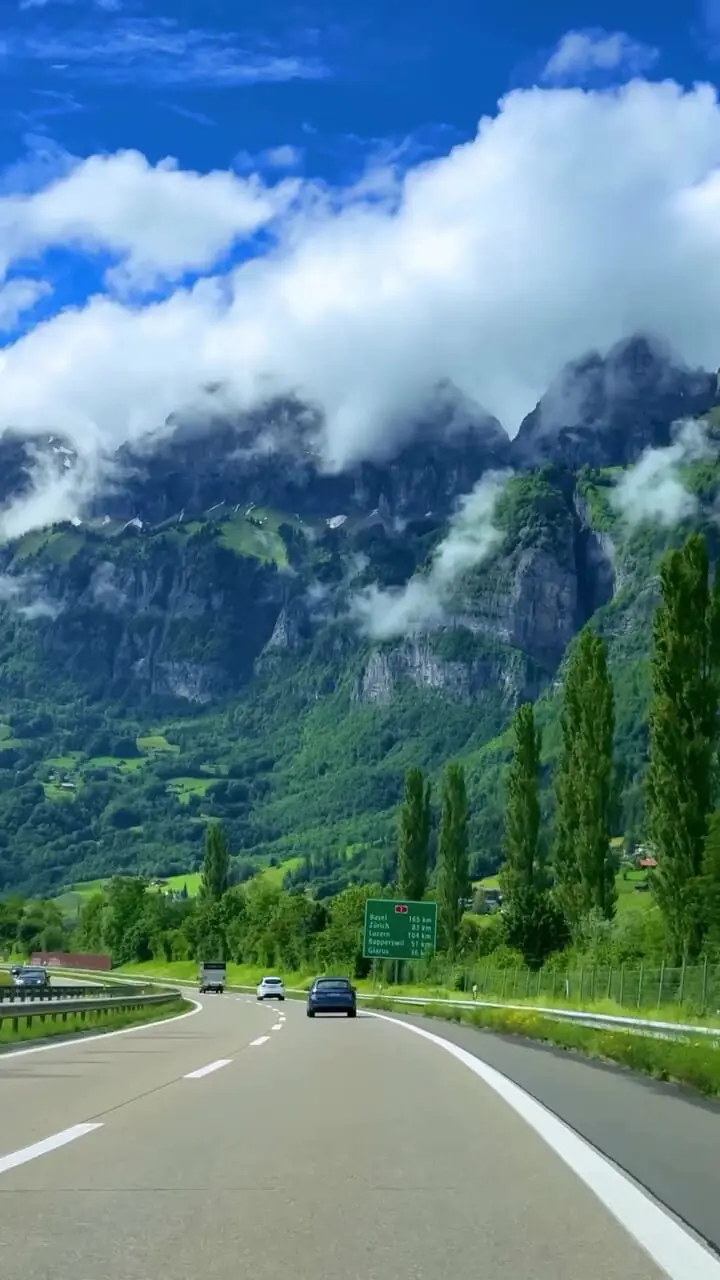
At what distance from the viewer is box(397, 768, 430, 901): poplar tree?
119062 millimetres

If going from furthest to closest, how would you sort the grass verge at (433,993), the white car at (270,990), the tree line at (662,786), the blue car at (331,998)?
the white car at (270,990), the tree line at (662,786), the blue car at (331,998), the grass verge at (433,993)

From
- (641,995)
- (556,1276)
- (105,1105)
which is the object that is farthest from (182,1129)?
(641,995)

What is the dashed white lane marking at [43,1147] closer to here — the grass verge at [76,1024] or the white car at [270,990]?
the grass verge at [76,1024]

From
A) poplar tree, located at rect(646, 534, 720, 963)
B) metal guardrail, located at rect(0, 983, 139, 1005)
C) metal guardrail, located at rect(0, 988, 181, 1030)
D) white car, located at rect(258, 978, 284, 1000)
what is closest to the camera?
metal guardrail, located at rect(0, 988, 181, 1030)

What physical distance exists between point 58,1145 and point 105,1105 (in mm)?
3748

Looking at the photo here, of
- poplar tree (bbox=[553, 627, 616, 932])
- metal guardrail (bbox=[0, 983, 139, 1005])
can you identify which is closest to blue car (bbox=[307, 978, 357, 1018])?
metal guardrail (bbox=[0, 983, 139, 1005])

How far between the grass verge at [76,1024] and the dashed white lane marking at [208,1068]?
22.7 ft

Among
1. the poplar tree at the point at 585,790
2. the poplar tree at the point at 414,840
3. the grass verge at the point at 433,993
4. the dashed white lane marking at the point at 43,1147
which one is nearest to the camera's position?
the dashed white lane marking at the point at 43,1147

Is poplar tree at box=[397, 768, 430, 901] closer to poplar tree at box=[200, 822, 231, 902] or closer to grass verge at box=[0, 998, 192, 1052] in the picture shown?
grass verge at box=[0, 998, 192, 1052]

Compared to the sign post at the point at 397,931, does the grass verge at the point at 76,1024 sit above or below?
below

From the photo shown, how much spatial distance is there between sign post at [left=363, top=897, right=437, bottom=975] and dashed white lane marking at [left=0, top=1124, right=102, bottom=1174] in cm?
7369

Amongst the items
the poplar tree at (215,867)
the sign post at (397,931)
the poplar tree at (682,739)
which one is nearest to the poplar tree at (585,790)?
the sign post at (397,931)

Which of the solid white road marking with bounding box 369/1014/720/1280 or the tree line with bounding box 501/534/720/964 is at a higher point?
the tree line with bounding box 501/534/720/964

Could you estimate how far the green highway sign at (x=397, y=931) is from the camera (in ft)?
282
